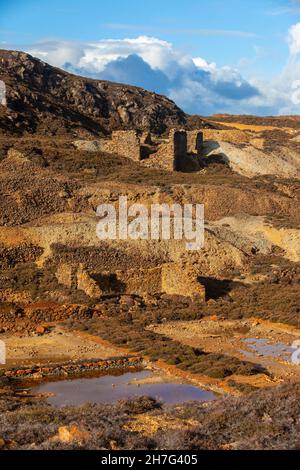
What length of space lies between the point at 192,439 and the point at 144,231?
22.9 metres

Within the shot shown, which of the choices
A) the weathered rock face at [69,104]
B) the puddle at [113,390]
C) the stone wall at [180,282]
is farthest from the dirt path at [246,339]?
the weathered rock face at [69,104]

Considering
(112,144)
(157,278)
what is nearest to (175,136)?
(112,144)

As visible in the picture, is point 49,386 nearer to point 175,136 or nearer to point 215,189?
point 215,189

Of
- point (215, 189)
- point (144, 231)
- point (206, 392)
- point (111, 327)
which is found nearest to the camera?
point (206, 392)

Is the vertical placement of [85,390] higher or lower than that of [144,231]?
lower

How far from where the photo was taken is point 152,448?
484 inches

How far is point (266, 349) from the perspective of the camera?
79.2 ft

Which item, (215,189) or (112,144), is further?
(112,144)

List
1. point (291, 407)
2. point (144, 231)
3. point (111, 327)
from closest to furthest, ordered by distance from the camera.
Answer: point (291, 407) → point (111, 327) → point (144, 231)

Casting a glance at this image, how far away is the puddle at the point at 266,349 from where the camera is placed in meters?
23.2

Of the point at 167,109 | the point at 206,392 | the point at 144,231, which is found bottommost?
the point at 206,392

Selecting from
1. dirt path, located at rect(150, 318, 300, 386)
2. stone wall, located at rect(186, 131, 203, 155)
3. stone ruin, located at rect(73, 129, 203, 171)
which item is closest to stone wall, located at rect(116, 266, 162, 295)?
dirt path, located at rect(150, 318, 300, 386)

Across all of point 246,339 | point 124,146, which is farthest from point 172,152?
point 246,339

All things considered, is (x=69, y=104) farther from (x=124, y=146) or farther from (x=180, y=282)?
(x=180, y=282)
